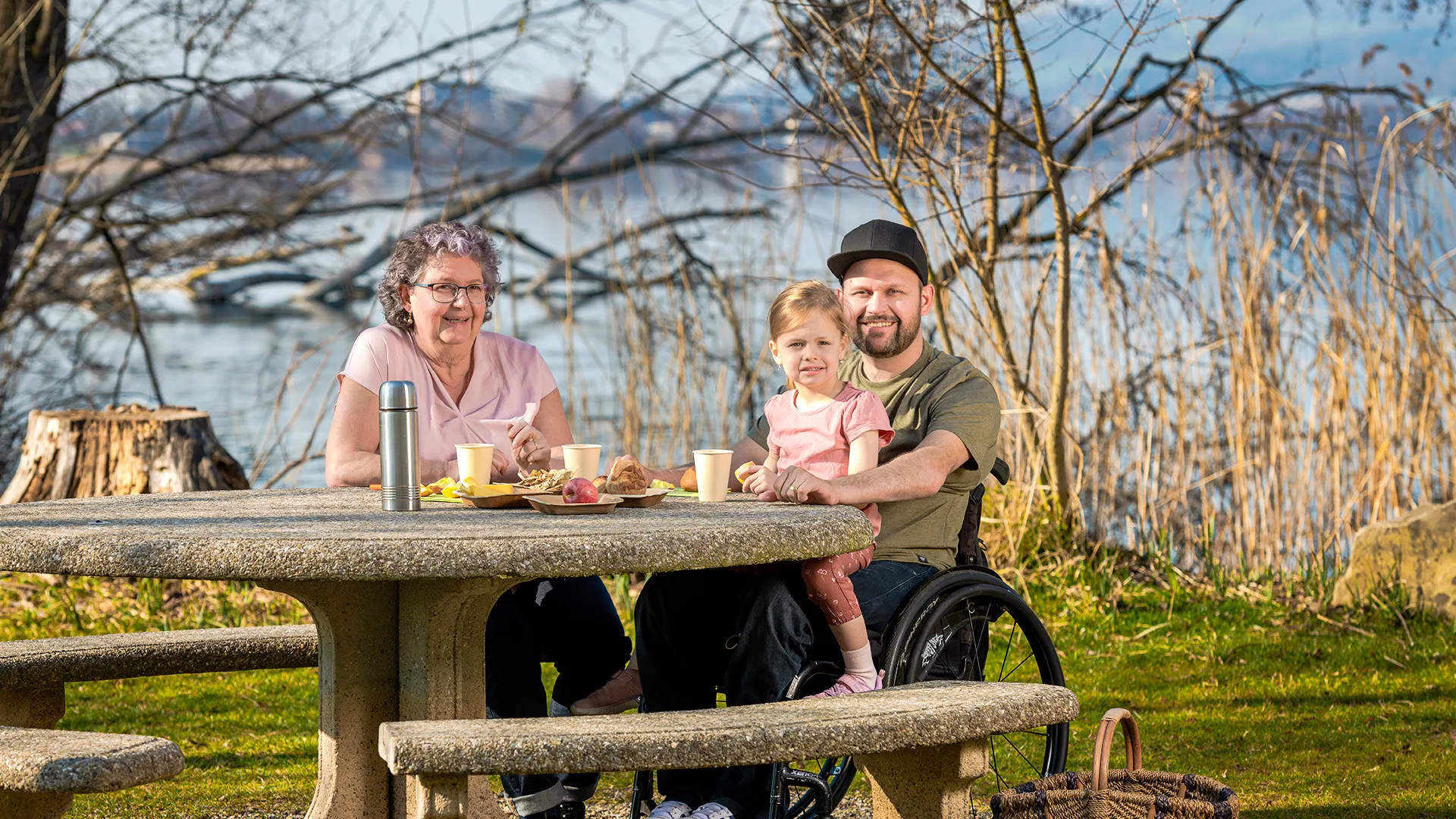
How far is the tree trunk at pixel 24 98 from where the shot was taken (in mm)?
6871

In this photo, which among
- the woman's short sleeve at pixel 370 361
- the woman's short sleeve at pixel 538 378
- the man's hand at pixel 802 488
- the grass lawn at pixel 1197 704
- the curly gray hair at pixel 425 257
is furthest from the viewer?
the grass lawn at pixel 1197 704

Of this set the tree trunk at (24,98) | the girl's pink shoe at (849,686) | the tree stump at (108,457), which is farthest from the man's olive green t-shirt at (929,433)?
the tree trunk at (24,98)

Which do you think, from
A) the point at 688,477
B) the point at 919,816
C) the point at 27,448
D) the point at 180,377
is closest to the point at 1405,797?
the point at 919,816

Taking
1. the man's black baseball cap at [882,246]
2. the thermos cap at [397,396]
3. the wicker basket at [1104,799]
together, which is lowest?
the wicker basket at [1104,799]

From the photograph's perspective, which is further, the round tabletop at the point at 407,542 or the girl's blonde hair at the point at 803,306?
the girl's blonde hair at the point at 803,306

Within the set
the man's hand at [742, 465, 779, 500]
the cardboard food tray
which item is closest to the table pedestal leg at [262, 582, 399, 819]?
the cardboard food tray

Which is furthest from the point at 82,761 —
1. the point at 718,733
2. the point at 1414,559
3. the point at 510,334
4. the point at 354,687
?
the point at 1414,559

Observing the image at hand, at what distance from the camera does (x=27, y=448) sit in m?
5.68

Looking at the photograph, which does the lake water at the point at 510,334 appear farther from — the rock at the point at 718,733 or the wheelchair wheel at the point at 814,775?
the rock at the point at 718,733

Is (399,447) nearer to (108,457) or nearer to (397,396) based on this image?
(397,396)

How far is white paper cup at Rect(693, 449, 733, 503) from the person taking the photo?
2.64 m

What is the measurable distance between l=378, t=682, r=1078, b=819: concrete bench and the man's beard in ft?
2.93

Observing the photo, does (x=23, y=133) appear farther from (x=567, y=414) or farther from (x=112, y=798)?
(x=112, y=798)

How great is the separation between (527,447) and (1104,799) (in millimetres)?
1306
